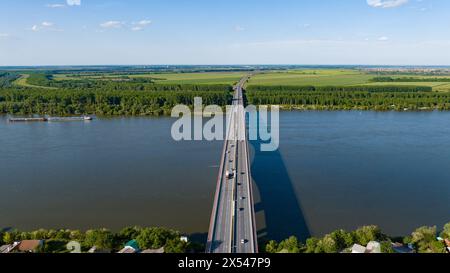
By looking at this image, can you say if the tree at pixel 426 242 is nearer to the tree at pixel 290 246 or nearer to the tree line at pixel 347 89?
the tree at pixel 290 246

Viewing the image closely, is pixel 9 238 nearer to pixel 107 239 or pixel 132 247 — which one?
pixel 107 239

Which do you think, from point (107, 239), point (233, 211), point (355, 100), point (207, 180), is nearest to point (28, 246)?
point (107, 239)

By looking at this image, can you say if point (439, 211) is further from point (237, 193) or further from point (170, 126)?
point (170, 126)

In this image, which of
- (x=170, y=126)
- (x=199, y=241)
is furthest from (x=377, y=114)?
(x=199, y=241)

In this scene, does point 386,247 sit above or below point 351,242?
above

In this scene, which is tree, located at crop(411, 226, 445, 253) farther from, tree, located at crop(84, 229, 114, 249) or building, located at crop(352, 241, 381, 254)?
tree, located at crop(84, 229, 114, 249)
